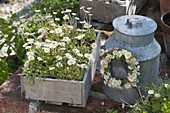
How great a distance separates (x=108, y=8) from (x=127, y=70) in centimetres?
118

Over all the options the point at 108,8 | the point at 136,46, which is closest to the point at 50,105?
the point at 136,46

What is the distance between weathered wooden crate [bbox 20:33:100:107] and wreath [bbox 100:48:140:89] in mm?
145

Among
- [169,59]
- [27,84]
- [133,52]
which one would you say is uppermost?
[133,52]

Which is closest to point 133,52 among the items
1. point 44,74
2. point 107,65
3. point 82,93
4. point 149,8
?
point 107,65

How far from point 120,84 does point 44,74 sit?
0.49 metres

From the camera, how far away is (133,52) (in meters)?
2.51

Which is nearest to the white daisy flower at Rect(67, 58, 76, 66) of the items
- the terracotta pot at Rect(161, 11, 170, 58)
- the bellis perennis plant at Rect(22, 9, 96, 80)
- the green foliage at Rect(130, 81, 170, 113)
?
the bellis perennis plant at Rect(22, 9, 96, 80)

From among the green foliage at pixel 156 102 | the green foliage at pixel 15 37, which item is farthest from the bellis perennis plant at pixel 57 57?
the green foliage at pixel 15 37

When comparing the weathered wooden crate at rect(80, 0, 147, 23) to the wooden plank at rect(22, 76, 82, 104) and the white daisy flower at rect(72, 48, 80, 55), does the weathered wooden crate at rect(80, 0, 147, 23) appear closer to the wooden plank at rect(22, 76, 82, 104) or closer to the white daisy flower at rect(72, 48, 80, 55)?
the white daisy flower at rect(72, 48, 80, 55)

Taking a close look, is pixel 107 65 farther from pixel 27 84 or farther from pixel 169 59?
pixel 169 59

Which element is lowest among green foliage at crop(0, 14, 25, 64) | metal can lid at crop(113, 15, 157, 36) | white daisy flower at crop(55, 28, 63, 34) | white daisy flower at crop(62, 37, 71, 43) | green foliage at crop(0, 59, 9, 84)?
green foliage at crop(0, 59, 9, 84)

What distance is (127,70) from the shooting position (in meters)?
2.52

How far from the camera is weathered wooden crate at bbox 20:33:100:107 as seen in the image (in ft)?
8.18

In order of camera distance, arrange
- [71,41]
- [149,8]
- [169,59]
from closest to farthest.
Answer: [71,41]
[169,59]
[149,8]
